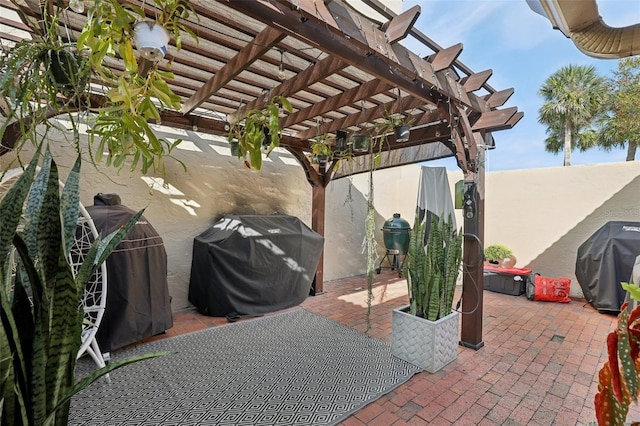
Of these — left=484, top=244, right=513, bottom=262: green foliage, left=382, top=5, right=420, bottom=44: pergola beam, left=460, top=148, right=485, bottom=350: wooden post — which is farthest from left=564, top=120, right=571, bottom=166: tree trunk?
left=382, top=5, right=420, bottom=44: pergola beam

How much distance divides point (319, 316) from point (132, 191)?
2.95 meters

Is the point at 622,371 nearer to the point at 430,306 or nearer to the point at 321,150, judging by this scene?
the point at 430,306

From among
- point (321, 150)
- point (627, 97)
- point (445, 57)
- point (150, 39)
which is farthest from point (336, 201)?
point (627, 97)

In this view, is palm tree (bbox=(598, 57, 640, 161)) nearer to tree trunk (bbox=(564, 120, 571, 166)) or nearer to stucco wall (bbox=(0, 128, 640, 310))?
tree trunk (bbox=(564, 120, 571, 166))

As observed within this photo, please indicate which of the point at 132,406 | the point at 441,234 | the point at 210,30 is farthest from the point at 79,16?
the point at 441,234

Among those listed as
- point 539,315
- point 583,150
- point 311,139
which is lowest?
point 539,315

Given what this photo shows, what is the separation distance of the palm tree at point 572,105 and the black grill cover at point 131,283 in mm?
16417

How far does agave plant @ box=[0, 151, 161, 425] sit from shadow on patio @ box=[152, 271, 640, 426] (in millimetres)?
1759

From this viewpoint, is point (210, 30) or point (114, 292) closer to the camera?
point (210, 30)

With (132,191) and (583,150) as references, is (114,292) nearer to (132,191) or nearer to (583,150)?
(132,191)

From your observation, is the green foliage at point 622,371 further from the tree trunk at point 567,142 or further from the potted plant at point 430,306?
the tree trunk at point 567,142

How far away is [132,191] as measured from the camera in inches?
149

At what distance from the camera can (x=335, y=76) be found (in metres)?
2.78

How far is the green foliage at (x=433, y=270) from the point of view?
278 centimetres
